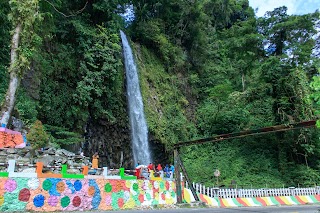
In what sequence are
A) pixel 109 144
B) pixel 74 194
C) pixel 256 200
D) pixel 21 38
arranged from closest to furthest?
1. pixel 74 194
2. pixel 21 38
3. pixel 256 200
4. pixel 109 144

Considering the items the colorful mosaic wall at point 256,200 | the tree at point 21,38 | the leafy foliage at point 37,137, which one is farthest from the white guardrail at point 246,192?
the tree at point 21,38

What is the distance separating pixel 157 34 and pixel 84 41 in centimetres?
909

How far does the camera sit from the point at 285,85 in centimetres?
2045

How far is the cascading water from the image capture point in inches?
770

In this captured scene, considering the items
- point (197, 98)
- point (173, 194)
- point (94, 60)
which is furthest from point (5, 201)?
point (197, 98)

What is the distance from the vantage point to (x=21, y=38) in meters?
12.9

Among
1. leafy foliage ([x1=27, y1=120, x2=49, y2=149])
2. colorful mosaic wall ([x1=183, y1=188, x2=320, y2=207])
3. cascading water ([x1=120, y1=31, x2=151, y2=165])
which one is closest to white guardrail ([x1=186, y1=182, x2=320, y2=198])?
colorful mosaic wall ([x1=183, y1=188, x2=320, y2=207])

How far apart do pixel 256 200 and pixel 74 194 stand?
978cm

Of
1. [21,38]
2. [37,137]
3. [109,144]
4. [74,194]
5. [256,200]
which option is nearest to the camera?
[74,194]

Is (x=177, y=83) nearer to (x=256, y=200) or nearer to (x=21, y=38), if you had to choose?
(x=256, y=200)

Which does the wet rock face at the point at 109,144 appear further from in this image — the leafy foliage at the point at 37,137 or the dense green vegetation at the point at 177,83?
the leafy foliage at the point at 37,137

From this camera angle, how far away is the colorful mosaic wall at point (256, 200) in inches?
514

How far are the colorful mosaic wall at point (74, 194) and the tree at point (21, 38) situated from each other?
561 cm

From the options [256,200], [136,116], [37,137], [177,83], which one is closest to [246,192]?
[256,200]
